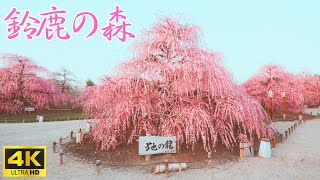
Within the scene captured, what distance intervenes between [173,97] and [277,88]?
2755 cm

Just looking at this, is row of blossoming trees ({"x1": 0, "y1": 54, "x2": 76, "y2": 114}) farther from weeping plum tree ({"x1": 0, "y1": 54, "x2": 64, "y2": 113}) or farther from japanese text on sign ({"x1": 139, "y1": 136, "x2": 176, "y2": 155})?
japanese text on sign ({"x1": 139, "y1": 136, "x2": 176, "y2": 155})

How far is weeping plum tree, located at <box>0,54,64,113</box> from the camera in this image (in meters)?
31.3

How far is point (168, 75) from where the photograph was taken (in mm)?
12219

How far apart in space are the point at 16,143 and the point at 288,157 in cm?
1371

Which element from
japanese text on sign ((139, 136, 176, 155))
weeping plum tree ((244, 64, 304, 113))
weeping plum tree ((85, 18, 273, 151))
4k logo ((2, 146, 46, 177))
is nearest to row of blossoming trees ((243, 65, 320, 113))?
weeping plum tree ((244, 64, 304, 113))

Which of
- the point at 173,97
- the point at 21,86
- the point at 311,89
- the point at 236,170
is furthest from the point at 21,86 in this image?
the point at 311,89

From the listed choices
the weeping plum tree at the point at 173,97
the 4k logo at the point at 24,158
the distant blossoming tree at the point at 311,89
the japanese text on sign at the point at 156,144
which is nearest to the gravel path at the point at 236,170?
the japanese text on sign at the point at 156,144

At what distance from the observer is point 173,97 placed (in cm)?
1192

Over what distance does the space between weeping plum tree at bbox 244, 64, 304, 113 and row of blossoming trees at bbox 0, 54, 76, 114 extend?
2640 centimetres

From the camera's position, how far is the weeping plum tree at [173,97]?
11.2 meters

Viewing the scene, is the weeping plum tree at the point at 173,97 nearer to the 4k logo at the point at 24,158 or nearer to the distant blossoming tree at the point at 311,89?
the 4k logo at the point at 24,158

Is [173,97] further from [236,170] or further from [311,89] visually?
[311,89]

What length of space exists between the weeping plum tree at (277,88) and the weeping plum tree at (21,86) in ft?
86.6

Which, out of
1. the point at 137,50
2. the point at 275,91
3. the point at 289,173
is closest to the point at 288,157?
the point at 289,173
